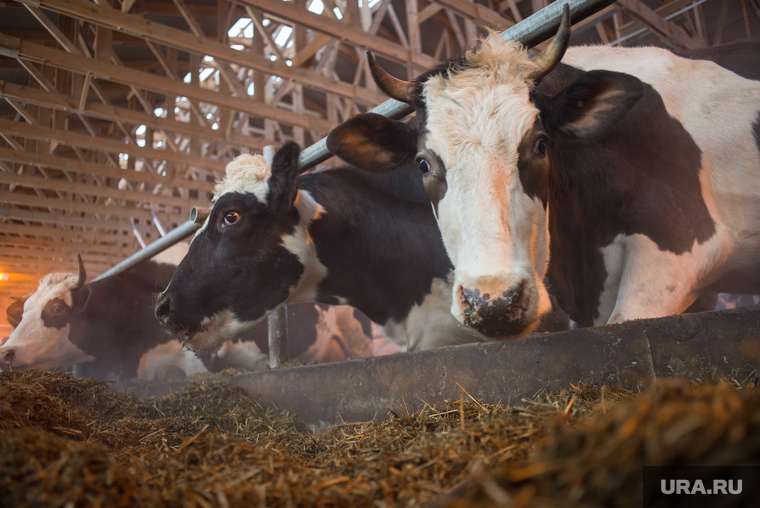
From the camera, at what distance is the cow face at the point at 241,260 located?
322 cm

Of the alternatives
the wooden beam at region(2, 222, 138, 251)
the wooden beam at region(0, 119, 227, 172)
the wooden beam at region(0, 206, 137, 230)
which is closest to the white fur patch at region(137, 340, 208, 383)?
the wooden beam at region(0, 119, 227, 172)

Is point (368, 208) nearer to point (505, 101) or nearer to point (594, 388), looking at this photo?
point (505, 101)

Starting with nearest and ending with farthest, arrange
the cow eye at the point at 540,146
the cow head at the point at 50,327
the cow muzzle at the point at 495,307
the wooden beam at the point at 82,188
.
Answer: the cow muzzle at the point at 495,307 → the cow eye at the point at 540,146 → the cow head at the point at 50,327 → the wooden beam at the point at 82,188

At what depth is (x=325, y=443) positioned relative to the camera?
1.90 m

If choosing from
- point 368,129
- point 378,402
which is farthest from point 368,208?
point 378,402

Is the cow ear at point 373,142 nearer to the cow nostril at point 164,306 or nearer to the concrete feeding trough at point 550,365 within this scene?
the concrete feeding trough at point 550,365

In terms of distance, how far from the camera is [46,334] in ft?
19.4

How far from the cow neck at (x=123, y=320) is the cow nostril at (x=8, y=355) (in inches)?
23.5

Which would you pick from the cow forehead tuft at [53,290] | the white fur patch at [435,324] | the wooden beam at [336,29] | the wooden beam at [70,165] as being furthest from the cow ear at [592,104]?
the wooden beam at [70,165]

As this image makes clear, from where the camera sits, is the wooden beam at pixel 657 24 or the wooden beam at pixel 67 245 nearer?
the wooden beam at pixel 657 24

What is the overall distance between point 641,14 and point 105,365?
827 centimetres

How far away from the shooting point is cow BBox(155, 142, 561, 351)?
3236mm

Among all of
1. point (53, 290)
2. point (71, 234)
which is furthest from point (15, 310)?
point (71, 234)

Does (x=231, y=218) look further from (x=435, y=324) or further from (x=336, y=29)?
(x=336, y=29)
